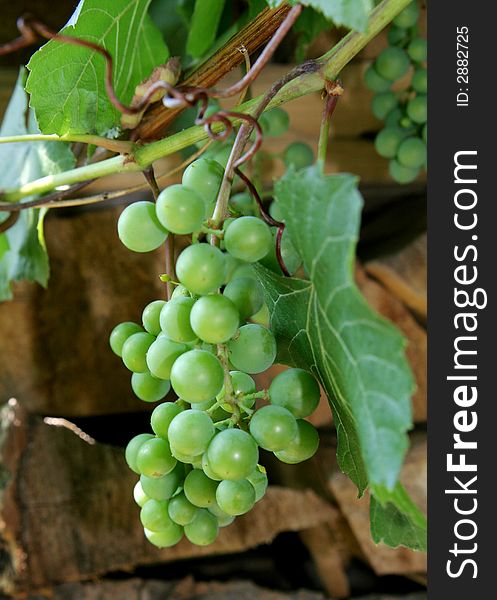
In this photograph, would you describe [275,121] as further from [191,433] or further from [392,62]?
[191,433]

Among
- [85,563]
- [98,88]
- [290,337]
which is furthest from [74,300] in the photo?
[290,337]

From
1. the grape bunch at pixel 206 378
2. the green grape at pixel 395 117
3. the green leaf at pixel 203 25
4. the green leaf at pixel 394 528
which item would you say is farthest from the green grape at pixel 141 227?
the green grape at pixel 395 117

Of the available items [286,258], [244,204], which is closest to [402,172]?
[244,204]

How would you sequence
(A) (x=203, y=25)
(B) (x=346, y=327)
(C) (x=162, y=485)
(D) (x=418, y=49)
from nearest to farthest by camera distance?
(B) (x=346, y=327) < (C) (x=162, y=485) < (A) (x=203, y=25) < (D) (x=418, y=49)

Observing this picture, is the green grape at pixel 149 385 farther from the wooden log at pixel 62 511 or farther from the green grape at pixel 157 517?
the wooden log at pixel 62 511

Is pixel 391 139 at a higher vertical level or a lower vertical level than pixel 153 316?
higher

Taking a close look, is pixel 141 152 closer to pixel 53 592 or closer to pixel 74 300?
pixel 74 300
